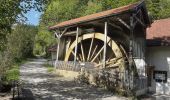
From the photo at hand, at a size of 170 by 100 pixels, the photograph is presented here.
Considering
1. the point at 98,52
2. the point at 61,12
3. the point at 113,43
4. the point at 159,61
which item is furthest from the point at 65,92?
the point at 61,12

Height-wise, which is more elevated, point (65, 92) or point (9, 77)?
point (9, 77)

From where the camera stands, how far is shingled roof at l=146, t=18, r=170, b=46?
695 inches

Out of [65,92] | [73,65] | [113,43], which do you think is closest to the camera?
[65,92]

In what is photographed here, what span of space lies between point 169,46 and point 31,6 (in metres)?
8.56

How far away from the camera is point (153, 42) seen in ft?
59.2

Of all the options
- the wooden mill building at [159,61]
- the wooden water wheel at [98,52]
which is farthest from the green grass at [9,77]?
the wooden mill building at [159,61]

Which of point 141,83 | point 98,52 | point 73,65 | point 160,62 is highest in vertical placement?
point 98,52

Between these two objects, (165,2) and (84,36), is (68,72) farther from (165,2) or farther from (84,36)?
(165,2)

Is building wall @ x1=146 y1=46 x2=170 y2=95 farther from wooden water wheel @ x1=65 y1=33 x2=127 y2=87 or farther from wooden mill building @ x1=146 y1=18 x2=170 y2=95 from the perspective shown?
wooden water wheel @ x1=65 y1=33 x2=127 y2=87

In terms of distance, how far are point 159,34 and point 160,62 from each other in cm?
247

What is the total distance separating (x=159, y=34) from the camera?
19.7 metres

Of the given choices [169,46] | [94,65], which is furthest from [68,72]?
[169,46]

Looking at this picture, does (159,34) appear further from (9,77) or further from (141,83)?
Result: (9,77)

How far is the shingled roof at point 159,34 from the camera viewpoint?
17.7 m
